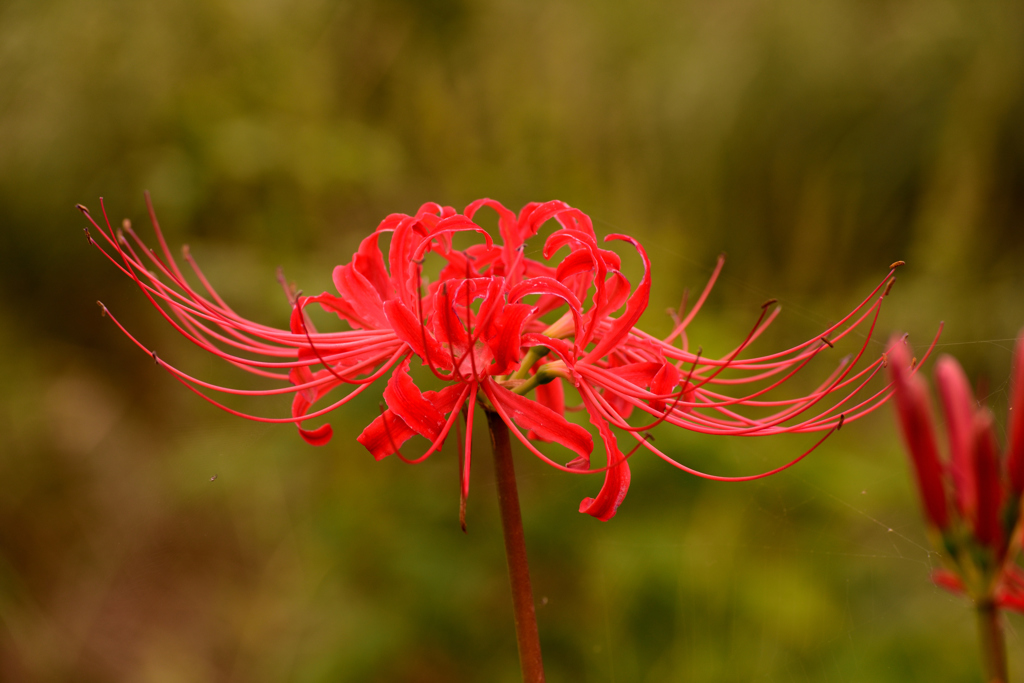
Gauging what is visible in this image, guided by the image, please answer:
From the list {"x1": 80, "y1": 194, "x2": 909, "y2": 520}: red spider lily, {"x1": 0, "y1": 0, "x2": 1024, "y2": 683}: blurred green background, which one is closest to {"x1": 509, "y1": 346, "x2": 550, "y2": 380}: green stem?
{"x1": 80, "y1": 194, "x2": 909, "y2": 520}: red spider lily

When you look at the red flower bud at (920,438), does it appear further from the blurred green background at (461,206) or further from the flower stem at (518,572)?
the blurred green background at (461,206)

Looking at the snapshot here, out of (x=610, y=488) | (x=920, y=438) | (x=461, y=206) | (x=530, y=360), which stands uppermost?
(x=920, y=438)

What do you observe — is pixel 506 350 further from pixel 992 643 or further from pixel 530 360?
pixel 992 643

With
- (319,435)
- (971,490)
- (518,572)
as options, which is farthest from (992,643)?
(319,435)

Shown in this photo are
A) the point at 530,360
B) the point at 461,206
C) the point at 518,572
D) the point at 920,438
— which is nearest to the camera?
the point at 920,438

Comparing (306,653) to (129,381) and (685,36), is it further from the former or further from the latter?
(685,36)

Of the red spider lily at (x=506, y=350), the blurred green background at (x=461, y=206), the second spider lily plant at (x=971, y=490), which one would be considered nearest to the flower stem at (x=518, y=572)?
the red spider lily at (x=506, y=350)

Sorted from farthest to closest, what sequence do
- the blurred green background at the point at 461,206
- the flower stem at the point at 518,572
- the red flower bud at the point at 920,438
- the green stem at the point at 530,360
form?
the blurred green background at the point at 461,206 → the green stem at the point at 530,360 → the flower stem at the point at 518,572 → the red flower bud at the point at 920,438
